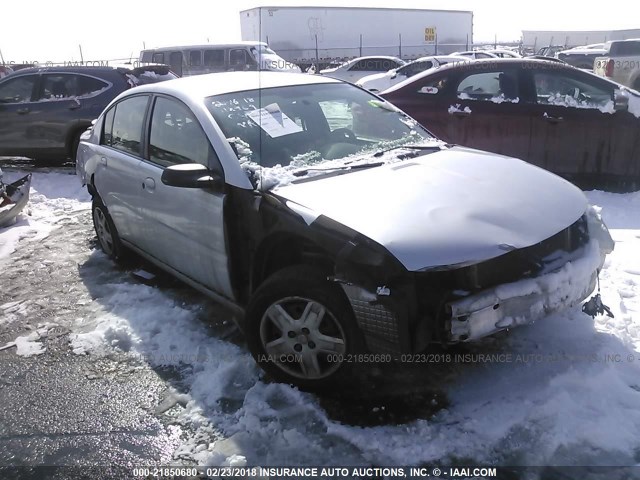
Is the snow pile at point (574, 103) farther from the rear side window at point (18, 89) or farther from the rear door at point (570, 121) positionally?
the rear side window at point (18, 89)

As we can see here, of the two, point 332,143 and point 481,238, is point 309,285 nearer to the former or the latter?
point 481,238

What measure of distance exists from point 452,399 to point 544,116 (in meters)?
4.33

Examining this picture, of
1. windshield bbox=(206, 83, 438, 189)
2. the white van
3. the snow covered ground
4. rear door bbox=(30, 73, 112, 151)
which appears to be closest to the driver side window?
the snow covered ground

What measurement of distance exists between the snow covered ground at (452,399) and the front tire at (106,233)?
0.96 m

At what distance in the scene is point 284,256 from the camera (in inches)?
122

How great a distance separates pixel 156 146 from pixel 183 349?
1.45 meters

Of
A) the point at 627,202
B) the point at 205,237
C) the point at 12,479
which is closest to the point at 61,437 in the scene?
the point at 12,479

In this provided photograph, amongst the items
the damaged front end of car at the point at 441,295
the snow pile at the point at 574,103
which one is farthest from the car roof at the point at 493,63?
the damaged front end of car at the point at 441,295

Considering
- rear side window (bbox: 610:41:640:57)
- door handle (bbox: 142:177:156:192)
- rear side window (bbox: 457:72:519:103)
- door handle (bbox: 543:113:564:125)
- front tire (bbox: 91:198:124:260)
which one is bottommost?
front tire (bbox: 91:198:124:260)

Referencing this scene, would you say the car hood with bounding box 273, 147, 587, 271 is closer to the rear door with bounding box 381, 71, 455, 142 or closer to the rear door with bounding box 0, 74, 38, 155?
the rear door with bounding box 381, 71, 455, 142

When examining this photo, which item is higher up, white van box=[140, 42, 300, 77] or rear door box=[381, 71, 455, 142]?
white van box=[140, 42, 300, 77]

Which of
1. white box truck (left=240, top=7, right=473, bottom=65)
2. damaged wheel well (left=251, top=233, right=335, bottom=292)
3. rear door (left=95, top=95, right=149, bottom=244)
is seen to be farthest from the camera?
white box truck (left=240, top=7, right=473, bottom=65)

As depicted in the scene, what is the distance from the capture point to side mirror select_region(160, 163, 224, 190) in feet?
10.4

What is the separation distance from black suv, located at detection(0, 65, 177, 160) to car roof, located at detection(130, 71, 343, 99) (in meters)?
5.13
